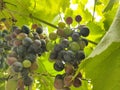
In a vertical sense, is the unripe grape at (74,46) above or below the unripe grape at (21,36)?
below

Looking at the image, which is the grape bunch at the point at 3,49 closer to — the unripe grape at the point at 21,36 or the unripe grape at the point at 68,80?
the unripe grape at the point at 21,36

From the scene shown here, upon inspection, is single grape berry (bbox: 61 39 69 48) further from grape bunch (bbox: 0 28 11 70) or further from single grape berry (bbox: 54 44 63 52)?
grape bunch (bbox: 0 28 11 70)

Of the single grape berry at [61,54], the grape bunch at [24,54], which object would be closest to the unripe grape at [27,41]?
the grape bunch at [24,54]

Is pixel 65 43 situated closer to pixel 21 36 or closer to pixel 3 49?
pixel 21 36

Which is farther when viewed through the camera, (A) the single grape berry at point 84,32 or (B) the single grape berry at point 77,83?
(A) the single grape berry at point 84,32

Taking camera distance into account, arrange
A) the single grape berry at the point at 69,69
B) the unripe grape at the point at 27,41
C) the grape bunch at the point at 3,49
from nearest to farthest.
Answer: the single grape berry at the point at 69,69
the unripe grape at the point at 27,41
the grape bunch at the point at 3,49

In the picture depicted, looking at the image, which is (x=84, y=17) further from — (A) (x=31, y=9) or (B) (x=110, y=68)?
(B) (x=110, y=68)

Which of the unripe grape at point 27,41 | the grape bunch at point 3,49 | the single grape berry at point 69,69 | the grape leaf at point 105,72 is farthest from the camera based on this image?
the grape bunch at point 3,49
